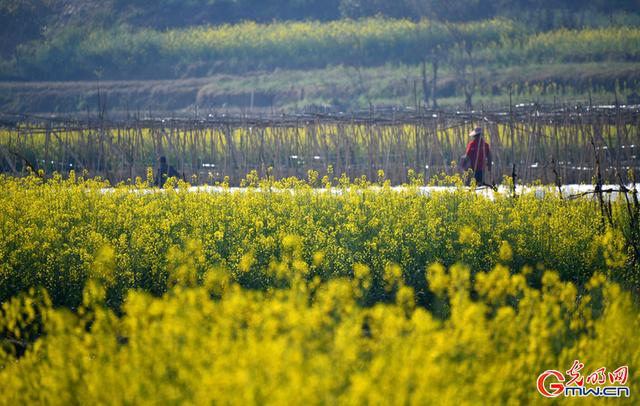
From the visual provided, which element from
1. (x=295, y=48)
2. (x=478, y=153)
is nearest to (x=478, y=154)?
(x=478, y=153)

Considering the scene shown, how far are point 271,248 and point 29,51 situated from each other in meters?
44.2

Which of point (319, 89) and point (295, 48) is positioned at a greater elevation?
point (295, 48)

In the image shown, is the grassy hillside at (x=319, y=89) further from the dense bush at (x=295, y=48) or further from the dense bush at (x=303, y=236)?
the dense bush at (x=303, y=236)

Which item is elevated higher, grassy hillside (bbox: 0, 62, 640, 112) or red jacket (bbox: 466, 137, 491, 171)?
grassy hillside (bbox: 0, 62, 640, 112)

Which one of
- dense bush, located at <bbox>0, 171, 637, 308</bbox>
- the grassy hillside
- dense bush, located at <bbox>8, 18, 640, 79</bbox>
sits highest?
dense bush, located at <bbox>8, 18, 640, 79</bbox>

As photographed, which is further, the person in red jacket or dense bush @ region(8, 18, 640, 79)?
dense bush @ region(8, 18, 640, 79)

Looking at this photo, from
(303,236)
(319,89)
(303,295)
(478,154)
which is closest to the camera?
(303,295)

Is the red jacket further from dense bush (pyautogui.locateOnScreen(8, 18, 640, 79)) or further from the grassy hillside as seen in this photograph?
dense bush (pyautogui.locateOnScreen(8, 18, 640, 79))

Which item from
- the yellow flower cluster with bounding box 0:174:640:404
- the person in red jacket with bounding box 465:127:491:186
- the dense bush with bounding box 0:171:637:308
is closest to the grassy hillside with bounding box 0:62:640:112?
the person in red jacket with bounding box 465:127:491:186

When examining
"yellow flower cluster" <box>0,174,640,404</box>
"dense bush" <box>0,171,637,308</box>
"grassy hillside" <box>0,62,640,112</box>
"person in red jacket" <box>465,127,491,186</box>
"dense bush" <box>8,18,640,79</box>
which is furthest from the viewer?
"dense bush" <box>8,18,640,79</box>

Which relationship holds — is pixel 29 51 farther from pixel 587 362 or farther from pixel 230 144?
pixel 587 362

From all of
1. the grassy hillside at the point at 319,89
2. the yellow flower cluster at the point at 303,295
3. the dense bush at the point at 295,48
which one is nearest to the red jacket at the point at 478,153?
the yellow flower cluster at the point at 303,295

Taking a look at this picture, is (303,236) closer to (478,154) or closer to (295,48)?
(478,154)

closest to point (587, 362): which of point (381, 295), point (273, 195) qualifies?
point (381, 295)
